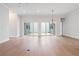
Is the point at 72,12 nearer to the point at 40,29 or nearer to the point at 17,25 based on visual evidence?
the point at 40,29

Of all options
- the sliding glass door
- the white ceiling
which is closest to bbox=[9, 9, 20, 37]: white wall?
the sliding glass door

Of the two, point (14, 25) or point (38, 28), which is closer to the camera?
point (14, 25)

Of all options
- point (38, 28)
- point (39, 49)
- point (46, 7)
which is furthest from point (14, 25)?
point (39, 49)

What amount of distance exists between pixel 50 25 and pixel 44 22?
1.95 ft

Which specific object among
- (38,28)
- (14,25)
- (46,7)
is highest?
(46,7)

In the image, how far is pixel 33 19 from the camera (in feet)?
34.1

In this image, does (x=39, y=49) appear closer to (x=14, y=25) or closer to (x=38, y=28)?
(x=14, y=25)

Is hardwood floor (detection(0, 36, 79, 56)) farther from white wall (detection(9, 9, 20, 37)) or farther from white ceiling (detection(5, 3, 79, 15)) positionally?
white wall (detection(9, 9, 20, 37))

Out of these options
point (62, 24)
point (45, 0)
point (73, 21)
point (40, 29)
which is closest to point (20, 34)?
point (40, 29)

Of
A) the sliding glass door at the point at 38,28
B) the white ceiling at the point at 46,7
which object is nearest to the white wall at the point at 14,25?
the sliding glass door at the point at 38,28

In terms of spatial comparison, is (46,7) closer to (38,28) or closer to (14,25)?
(38,28)

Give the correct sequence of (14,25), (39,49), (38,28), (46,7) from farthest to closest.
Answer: (38,28)
(14,25)
(46,7)
(39,49)

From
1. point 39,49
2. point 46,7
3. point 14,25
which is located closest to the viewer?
point 39,49

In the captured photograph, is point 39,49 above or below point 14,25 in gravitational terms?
below
